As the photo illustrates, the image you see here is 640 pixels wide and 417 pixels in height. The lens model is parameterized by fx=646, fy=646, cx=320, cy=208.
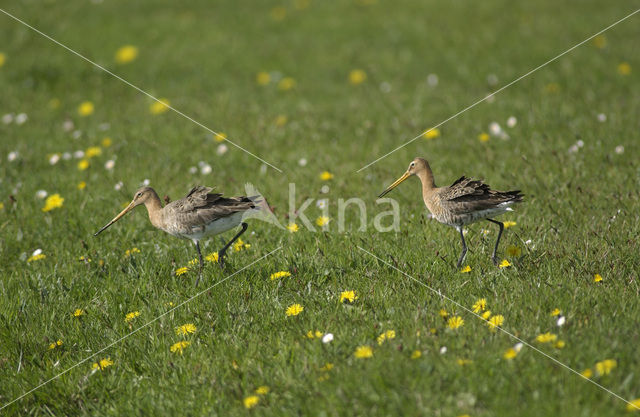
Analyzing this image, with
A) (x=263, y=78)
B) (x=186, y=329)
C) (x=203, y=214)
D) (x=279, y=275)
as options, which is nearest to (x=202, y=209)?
(x=203, y=214)

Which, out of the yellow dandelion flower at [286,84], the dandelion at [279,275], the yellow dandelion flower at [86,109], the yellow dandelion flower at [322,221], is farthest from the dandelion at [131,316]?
the yellow dandelion flower at [286,84]

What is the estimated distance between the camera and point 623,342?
12.0ft

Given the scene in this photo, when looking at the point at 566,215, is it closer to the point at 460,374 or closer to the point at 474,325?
the point at 474,325

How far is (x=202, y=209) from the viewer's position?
15.6ft

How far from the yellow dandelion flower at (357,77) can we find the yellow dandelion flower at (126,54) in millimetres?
3868

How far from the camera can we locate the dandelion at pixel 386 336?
3.93 metres

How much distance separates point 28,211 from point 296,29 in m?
7.20

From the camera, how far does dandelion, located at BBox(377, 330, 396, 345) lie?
12.9ft

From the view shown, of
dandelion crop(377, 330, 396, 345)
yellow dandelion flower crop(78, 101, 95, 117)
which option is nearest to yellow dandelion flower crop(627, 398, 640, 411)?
dandelion crop(377, 330, 396, 345)

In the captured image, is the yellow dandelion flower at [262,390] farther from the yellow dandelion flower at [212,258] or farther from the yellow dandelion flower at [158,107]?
the yellow dandelion flower at [158,107]

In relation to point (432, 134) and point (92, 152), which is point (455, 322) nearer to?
point (432, 134)

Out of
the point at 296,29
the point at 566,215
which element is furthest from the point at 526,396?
the point at 296,29

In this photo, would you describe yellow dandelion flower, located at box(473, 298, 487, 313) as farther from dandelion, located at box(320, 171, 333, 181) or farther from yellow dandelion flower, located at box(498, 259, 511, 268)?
dandelion, located at box(320, 171, 333, 181)

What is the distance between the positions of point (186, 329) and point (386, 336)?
1.41 meters
